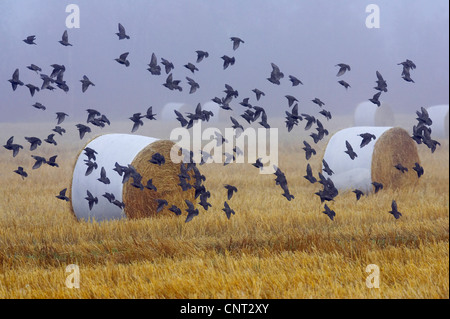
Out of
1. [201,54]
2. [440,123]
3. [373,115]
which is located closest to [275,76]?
[201,54]

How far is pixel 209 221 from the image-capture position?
9609mm

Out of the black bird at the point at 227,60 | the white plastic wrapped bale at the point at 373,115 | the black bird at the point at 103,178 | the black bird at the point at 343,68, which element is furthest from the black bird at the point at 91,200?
the white plastic wrapped bale at the point at 373,115

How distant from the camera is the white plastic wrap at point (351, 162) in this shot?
44.5ft

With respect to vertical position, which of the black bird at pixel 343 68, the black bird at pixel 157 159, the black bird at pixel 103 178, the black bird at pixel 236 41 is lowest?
the black bird at pixel 103 178

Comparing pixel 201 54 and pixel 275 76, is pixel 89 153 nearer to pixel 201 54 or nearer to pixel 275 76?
pixel 201 54

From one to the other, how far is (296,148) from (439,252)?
66.8ft

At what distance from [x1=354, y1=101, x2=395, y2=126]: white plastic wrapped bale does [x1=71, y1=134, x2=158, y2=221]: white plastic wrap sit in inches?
1031

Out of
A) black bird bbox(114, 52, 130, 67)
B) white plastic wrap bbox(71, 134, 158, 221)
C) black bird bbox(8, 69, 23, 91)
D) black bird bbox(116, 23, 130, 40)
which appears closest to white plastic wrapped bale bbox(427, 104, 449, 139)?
white plastic wrap bbox(71, 134, 158, 221)

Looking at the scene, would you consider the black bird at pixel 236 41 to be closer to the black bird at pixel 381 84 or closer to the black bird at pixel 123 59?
the black bird at pixel 123 59

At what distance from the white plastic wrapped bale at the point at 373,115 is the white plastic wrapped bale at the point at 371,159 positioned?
811 inches

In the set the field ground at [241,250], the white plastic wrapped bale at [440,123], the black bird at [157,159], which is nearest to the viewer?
the field ground at [241,250]

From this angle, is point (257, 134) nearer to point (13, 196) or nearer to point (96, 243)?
point (13, 196)

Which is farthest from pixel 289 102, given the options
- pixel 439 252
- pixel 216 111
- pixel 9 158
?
pixel 216 111

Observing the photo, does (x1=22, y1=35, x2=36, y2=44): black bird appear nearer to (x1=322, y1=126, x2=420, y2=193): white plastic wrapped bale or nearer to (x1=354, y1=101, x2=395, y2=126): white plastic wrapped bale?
(x1=322, y1=126, x2=420, y2=193): white plastic wrapped bale
